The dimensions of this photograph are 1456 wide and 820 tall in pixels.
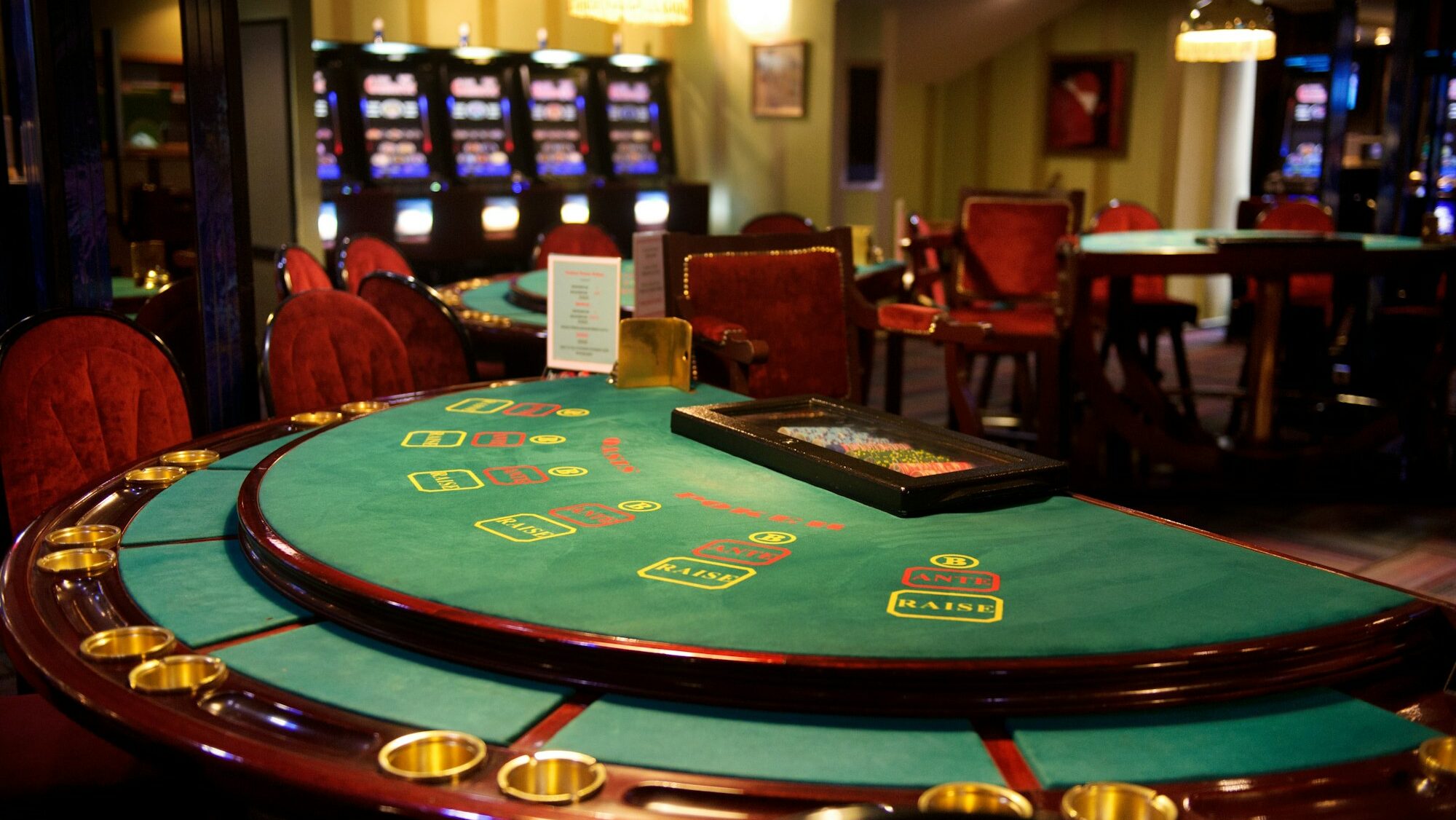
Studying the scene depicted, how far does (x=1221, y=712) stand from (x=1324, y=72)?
9.47m

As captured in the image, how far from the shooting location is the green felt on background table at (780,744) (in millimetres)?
944

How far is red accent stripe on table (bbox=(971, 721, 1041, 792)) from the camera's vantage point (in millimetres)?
935

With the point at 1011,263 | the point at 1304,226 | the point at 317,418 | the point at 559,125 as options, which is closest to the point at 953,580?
A: the point at 317,418

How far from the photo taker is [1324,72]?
911cm

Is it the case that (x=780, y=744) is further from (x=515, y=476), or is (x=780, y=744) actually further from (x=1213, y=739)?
(x=515, y=476)

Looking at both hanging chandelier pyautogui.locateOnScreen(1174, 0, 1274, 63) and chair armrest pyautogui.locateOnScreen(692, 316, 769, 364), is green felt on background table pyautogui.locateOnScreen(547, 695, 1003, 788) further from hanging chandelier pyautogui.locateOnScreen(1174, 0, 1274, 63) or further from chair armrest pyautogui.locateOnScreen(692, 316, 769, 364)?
hanging chandelier pyautogui.locateOnScreen(1174, 0, 1274, 63)

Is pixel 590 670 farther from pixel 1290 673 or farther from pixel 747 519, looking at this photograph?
pixel 1290 673

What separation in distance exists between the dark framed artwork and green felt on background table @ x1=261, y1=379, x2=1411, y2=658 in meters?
0.03

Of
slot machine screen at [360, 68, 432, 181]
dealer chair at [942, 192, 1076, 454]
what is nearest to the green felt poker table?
dealer chair at [942, 192, 1076, 454]

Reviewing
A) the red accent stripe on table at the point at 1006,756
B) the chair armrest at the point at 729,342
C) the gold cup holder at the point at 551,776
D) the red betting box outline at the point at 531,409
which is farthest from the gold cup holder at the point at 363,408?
the red accent stripe on table at the point at 1006,756

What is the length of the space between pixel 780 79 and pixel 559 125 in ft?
5.50

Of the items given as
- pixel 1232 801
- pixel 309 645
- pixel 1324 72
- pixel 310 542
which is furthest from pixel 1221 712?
pixel 1324 72

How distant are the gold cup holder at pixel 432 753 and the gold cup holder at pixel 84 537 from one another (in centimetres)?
70

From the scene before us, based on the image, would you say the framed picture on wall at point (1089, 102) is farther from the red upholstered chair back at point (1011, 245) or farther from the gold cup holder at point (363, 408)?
the gold cup holder at point (363, 408)
